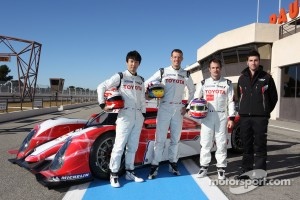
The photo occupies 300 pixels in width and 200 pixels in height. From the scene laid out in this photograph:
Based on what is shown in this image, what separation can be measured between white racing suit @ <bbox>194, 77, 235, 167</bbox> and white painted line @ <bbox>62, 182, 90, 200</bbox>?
190 centimetres

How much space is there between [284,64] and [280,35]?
4.43 m

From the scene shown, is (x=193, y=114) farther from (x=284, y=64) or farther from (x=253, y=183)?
(x=284, y=64)

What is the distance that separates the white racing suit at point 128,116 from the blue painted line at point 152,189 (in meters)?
0.30

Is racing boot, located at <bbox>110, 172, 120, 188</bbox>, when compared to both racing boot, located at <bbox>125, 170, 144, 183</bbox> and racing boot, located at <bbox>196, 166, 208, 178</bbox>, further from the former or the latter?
racing boot, located at <bbox>196, 166, 208, 178</bbox>

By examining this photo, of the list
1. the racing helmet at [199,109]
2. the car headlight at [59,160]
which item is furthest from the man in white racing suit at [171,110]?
the car headlight at [59,160]

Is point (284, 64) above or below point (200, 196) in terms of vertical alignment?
above

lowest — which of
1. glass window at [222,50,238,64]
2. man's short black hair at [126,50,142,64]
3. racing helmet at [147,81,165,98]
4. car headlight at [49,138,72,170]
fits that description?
car headlight at [49,138,72,170]

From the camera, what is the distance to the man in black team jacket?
4.74 metres

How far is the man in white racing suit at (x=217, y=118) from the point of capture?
4.90 metres

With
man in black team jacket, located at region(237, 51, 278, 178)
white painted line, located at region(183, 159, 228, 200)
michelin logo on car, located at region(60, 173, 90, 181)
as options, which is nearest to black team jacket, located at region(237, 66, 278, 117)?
man in black team jacket, located at region(237, 51, 278, 178)

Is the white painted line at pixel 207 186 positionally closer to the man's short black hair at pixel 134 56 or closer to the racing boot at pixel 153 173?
the racing boot at pixel 153 173

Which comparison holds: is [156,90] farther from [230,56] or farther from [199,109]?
[230,56]

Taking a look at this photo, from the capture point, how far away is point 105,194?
13.8 ft

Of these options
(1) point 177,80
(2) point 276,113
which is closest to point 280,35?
(2) point 276,113
